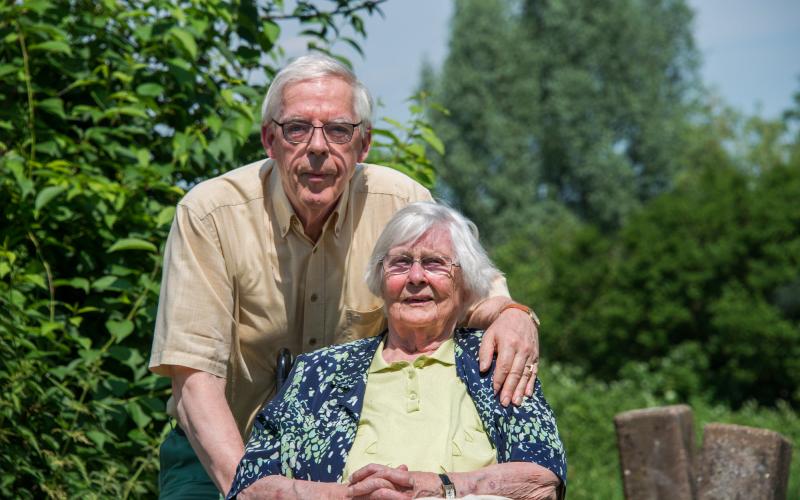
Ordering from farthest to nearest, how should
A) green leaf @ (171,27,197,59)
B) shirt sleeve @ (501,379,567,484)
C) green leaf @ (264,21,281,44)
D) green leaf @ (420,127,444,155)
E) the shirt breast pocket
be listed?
green leaf @ (264,21,281,44)
green leaf @ (420,127,444,155)
green leaf @ (171,27,197,59)
the shirt breast pocket
shirt sleeve @ (501,379,567,484)

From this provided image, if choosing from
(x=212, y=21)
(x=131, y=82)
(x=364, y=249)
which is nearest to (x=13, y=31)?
(x=131, y=82)

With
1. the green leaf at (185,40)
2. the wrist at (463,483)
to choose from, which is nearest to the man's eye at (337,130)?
the wrist at (463,483)

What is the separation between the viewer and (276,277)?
3.24 m

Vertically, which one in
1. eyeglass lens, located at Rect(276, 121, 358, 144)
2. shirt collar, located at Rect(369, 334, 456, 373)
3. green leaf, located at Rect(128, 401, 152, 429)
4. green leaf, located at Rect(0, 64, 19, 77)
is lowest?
green leaf, located at Rect(128, 401, 152, 429)

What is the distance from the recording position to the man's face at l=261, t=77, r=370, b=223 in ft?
10.2

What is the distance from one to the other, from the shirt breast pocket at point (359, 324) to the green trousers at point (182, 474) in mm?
561

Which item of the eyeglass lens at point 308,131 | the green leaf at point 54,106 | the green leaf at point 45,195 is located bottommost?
the eyeglass lens at point 308,131

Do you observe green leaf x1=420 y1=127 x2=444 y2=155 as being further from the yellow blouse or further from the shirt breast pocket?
the yellow blouse

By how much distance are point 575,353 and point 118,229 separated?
16035 mm

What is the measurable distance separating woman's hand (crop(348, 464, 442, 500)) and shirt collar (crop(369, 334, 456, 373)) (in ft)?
1.32

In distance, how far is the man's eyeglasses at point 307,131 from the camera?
10.1 ft

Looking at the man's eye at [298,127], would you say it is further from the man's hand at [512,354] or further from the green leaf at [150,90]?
the green leaf at [150,90]

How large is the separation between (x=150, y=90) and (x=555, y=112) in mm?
30711

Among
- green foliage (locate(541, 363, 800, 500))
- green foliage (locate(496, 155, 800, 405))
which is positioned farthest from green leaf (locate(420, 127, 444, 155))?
green foliage (locate(496, 155, 800, 405))
